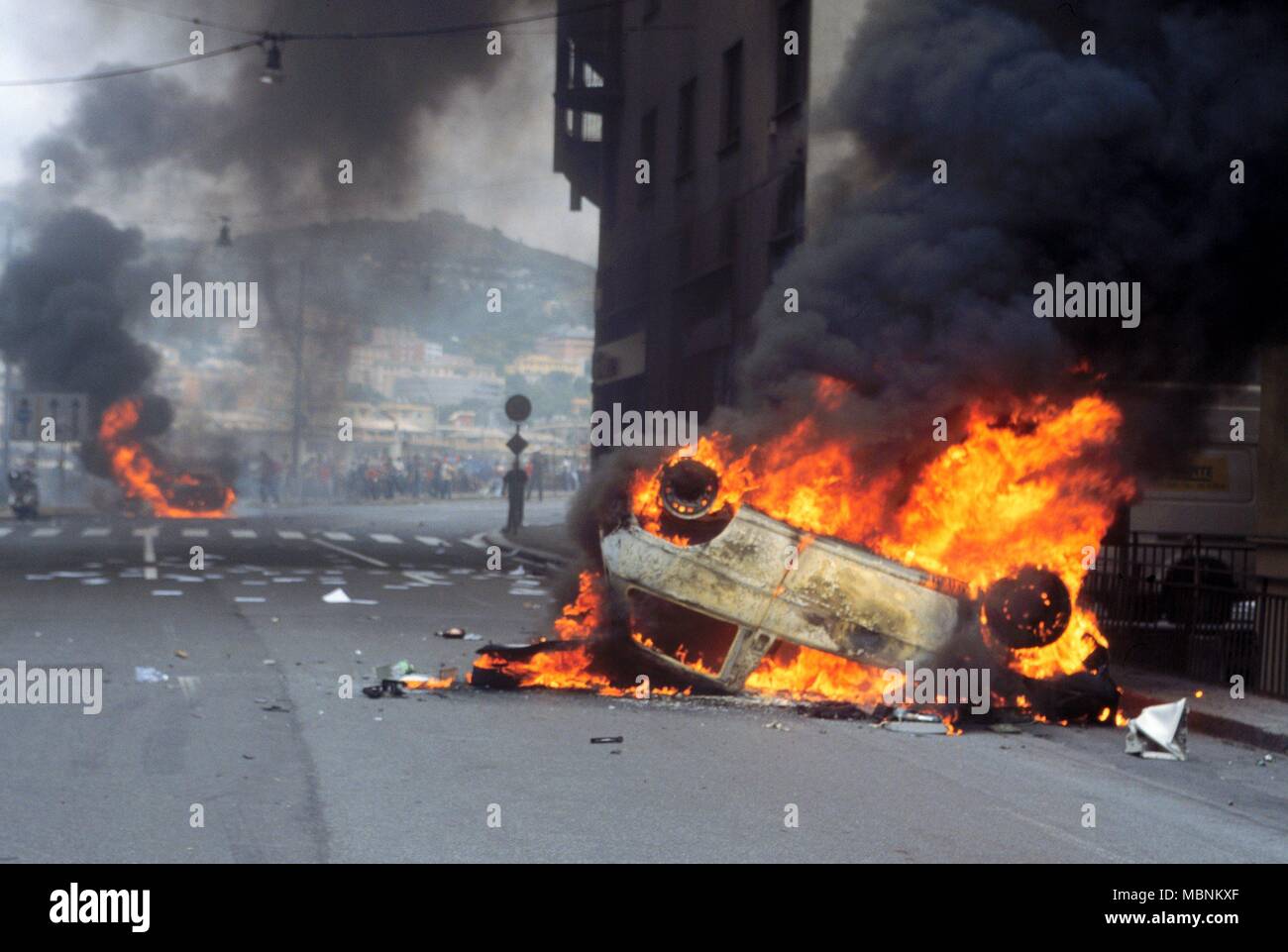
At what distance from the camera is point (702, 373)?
2472cm

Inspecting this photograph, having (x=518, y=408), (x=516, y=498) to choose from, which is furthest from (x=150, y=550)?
(x=518, y=408)

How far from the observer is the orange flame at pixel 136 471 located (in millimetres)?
36781

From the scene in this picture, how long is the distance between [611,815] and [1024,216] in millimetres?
5935

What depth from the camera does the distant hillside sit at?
6356cm

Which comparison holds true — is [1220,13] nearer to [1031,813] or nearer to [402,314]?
[1031,813]

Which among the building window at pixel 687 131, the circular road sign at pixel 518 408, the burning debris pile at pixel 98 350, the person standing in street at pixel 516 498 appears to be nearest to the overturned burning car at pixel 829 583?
the building window at pixel 687 131

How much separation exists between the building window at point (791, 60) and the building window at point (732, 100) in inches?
70.0

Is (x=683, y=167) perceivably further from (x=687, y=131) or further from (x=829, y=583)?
(x=829, y=583)

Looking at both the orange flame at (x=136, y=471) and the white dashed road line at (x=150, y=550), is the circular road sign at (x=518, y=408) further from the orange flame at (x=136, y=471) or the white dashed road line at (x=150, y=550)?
the orange flame at (x=136, y=471)

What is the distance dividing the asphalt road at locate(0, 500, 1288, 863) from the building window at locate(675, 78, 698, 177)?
15441 millimetres

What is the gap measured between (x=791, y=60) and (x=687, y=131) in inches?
202

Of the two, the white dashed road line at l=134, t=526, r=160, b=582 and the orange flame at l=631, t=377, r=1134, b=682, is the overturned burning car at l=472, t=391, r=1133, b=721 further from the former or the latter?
the white dashed road line at l=134, t=526, r=160, b=582

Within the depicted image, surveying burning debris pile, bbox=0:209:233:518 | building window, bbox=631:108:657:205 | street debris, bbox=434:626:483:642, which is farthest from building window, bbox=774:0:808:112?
burning debris pile, bbox=0:209:233:518

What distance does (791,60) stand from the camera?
2011cm
